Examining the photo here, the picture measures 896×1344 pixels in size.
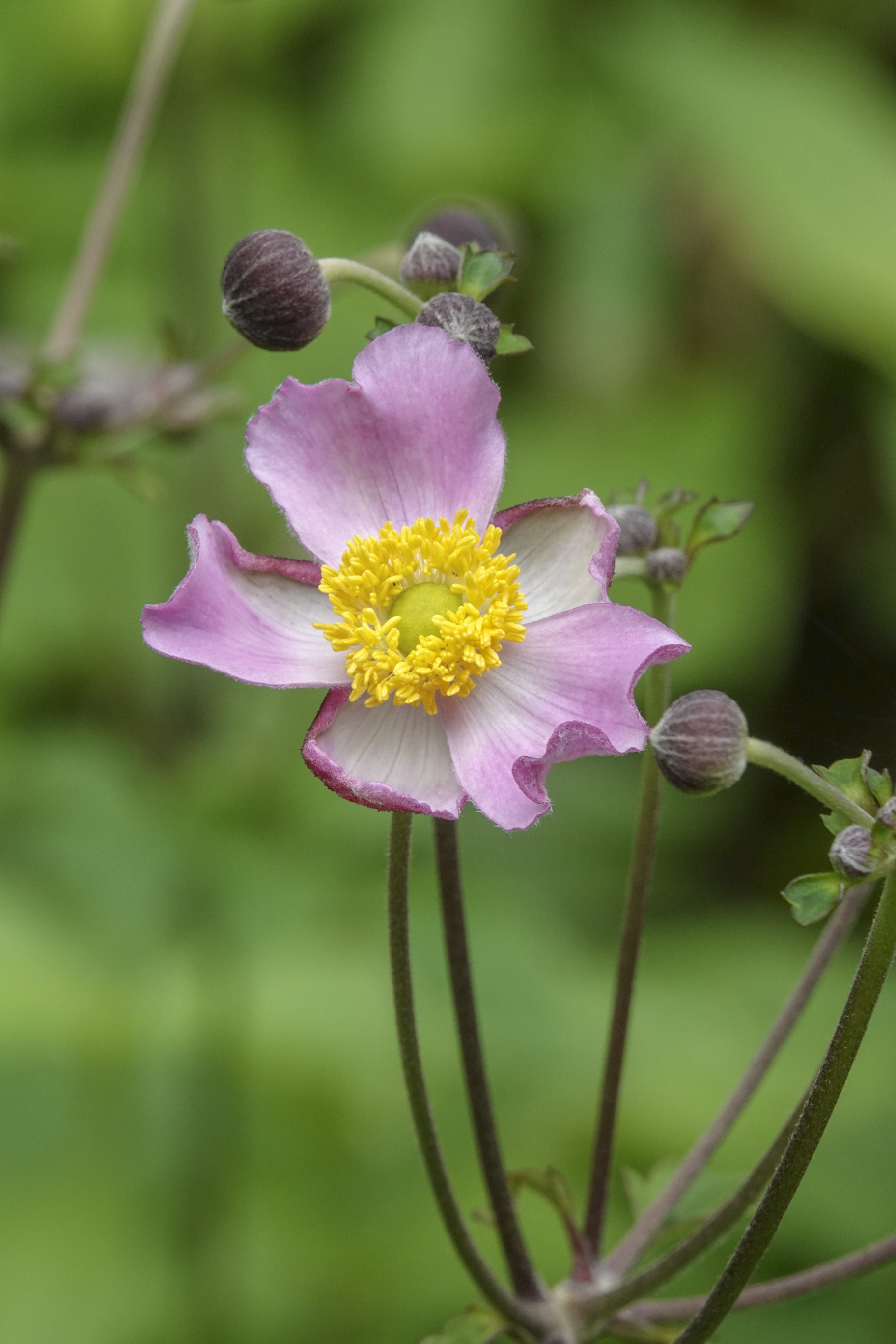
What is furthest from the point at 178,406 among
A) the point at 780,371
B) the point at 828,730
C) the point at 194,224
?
the point at 780,371

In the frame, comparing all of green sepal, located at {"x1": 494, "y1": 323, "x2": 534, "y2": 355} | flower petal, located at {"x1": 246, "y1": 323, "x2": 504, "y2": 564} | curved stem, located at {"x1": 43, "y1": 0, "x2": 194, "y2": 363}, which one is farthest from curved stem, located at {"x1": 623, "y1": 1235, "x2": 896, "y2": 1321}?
curved stem, located at {"x1": 43, "y1": 0, "x2": 194, "y2": 363}

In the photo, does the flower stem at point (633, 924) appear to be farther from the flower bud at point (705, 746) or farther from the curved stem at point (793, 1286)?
the flower bud at point (705, 746)

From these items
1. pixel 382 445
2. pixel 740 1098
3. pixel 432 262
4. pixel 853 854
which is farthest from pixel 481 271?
pixel 740 1098

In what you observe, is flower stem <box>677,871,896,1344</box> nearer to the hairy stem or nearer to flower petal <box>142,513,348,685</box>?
flower petal <box>142,513,348,685</box>

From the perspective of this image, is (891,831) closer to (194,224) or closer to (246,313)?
(246,313)

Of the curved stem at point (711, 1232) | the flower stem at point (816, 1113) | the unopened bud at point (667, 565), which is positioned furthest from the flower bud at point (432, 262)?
the curved stem at point (711, 1232)

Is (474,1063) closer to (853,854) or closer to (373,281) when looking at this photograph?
(853,854)
